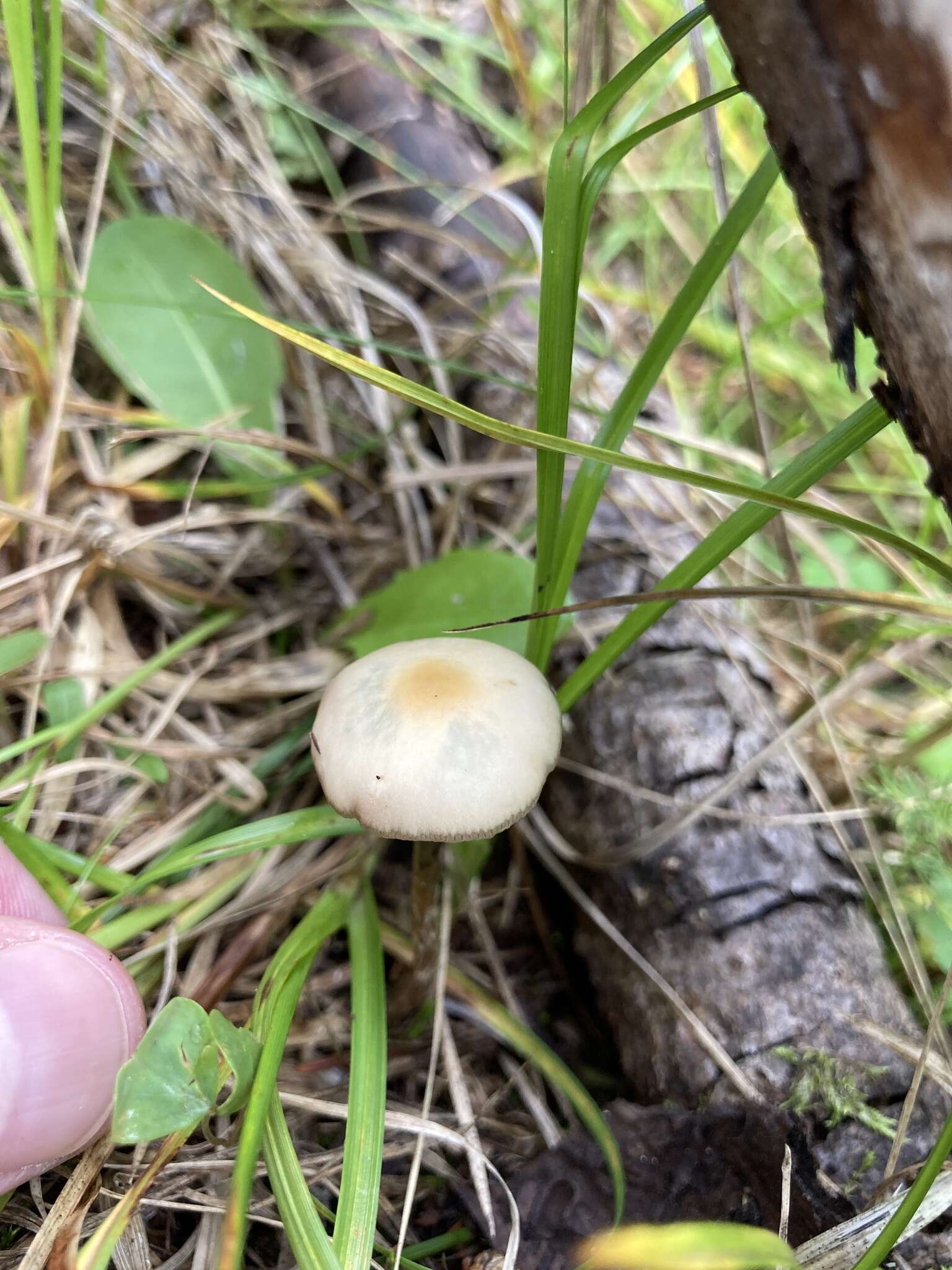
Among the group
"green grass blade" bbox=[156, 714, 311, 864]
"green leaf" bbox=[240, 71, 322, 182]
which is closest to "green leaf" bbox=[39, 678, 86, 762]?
"green grass blade" bbox=[156, 714, 311, 864]

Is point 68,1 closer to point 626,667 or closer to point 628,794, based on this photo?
point 626,667

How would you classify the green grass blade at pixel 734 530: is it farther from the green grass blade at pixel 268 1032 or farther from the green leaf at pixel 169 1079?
the green leaf at pixel 169 1079

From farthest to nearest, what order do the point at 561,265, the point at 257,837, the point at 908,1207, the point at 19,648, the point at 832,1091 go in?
Answer: the point at 19,648, the point at 257,837, the point at 832,1091, the point at 561,265, the point at 908,1207

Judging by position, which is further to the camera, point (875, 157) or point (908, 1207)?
point (908, 1207)

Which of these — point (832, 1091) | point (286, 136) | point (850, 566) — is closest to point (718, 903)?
point (832, 1091)

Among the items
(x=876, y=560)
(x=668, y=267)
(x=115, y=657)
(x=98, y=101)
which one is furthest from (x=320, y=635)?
(x=668, y=267)

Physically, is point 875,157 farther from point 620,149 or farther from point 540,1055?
point 540,1055

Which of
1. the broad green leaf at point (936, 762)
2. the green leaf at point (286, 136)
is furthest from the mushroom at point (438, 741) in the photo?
→ the green leaf at point (286, 136)
